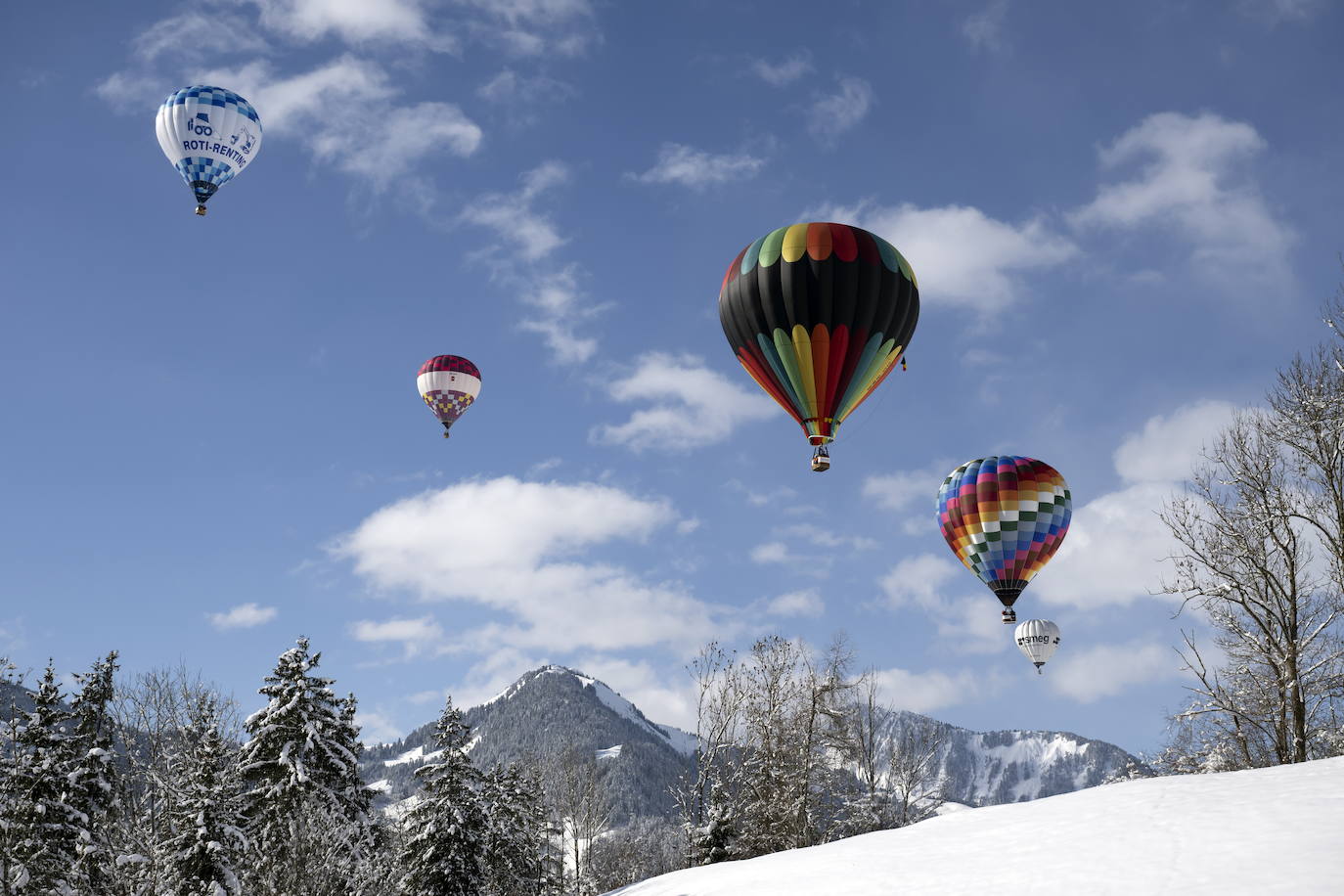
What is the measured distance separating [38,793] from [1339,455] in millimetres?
36744

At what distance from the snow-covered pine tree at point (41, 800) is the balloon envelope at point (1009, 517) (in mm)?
28322

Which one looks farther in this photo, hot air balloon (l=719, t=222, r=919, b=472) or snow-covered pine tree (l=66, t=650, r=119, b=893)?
snow-covered pine tree (l=66, t=650, r=119, b=893)

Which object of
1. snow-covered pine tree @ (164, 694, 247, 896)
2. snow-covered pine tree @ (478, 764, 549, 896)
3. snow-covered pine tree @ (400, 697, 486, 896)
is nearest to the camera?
snow-covered pine tree @ (164, 694, 247, 896)

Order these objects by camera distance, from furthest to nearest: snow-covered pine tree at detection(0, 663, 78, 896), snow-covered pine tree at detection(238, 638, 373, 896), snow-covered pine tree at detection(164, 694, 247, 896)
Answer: snow-covered pine tree at detection(238, 638, 373, 896), snow-covered pine tree at detection(0, 663, 78, 896), snow-covered pine tree at detection(164, 694, 247, 896)

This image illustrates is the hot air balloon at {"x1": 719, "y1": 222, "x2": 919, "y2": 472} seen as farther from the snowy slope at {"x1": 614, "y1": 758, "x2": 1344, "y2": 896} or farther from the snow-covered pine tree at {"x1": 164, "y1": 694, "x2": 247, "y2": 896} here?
the snow-covered pine tree at {"x1": 164, "y1": 694, "x2": 247, "y2": 896}

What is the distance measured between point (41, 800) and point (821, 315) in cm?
2684

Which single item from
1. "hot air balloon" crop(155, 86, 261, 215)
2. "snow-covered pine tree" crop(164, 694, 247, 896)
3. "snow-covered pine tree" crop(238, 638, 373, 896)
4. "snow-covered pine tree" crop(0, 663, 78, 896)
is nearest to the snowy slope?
"snow-covered pine tree" crop(164, 694, 247, 896)

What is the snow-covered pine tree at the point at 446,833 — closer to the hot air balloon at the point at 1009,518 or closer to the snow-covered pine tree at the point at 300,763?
the snow-covered pine tree at the point at 300,763

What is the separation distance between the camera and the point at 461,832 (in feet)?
115

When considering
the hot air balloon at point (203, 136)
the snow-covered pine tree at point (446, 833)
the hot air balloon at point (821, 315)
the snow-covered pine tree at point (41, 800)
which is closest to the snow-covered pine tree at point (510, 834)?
the snow-covered pine tree at point (446, 833)

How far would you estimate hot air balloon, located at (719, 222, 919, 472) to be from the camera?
23812mm

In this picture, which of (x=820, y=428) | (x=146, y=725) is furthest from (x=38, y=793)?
(x=820, y=428)

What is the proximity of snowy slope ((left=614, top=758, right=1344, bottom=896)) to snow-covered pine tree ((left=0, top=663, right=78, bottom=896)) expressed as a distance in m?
19.8

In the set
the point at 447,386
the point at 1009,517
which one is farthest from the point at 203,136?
the point at 1009,517
